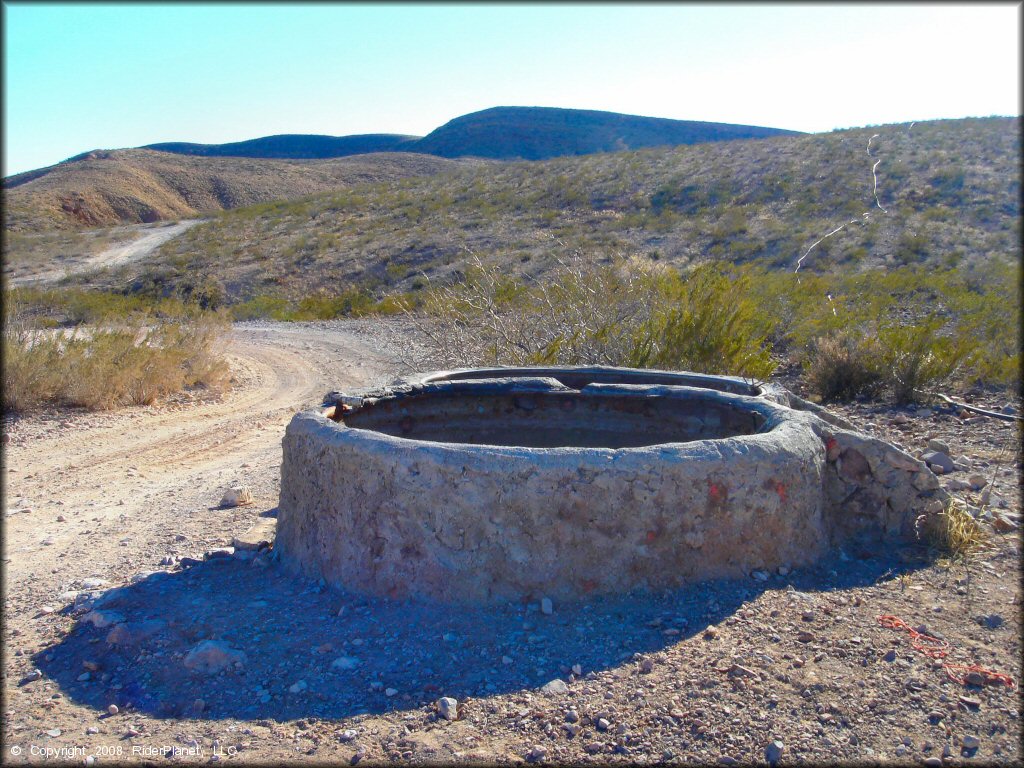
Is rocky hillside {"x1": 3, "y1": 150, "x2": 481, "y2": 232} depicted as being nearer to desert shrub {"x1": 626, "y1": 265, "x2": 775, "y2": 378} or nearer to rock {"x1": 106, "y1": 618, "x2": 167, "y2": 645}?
desert shrub {"x1": 626, "y1": 265, "x2": 775, "y2": 378}

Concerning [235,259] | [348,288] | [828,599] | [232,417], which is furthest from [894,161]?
[828,599]

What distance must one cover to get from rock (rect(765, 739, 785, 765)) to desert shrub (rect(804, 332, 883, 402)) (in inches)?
246

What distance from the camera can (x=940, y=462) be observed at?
233 inches

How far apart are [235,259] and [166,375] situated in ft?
52.6

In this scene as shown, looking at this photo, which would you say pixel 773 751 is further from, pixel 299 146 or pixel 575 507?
pixel 299 146

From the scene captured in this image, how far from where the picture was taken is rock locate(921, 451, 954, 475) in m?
5.87

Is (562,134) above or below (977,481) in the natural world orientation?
above

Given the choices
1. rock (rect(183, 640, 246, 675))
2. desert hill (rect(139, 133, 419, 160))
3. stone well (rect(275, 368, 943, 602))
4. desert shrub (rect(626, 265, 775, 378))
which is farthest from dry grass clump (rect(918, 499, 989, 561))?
desert hill (rect(139, 133, 419, 160))

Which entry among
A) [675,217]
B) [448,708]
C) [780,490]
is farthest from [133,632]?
[675,217]

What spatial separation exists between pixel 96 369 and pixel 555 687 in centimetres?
820

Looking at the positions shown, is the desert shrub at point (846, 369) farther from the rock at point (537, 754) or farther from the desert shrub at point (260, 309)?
the desert shrub at point (260, 309)

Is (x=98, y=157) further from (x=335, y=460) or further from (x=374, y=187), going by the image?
(x=335, y=460)

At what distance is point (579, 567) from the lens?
3783mm

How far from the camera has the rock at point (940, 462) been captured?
5.87m
